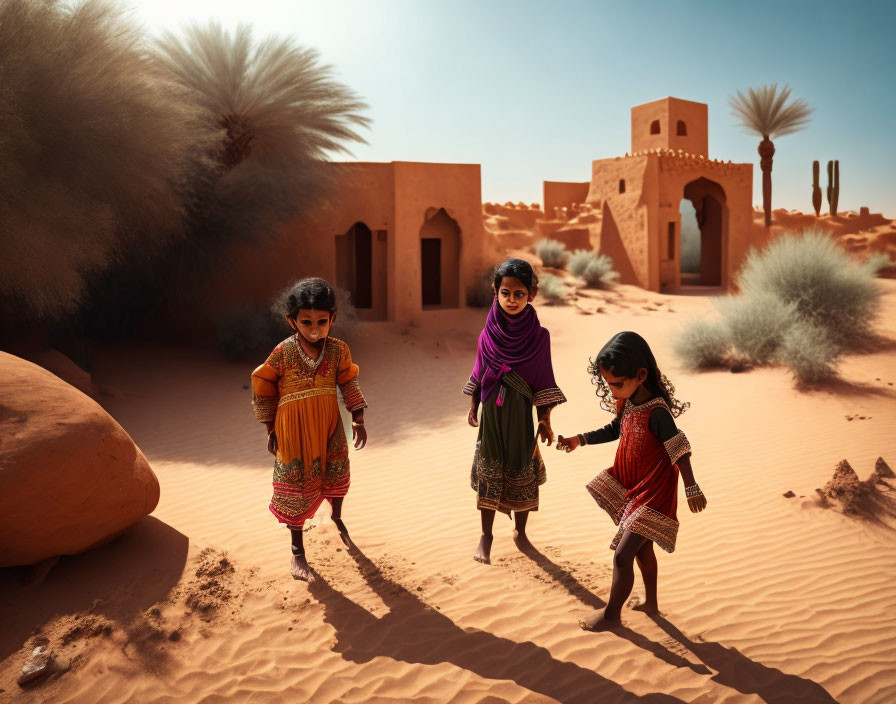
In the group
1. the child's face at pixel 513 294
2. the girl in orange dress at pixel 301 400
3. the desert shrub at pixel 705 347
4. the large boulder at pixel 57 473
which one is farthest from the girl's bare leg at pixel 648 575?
the desert shrub at pixel 705 347

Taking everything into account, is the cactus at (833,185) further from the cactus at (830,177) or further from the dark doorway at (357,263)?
the dark doorway at (357,263)

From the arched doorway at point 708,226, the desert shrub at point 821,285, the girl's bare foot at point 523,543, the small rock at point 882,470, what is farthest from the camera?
the arched doorway at point 708,226

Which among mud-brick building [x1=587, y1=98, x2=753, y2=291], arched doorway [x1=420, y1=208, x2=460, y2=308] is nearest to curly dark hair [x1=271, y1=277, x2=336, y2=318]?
arched doorway [x1=420, y1=208, x2=460, y2=308]

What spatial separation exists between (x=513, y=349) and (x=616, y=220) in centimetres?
1872

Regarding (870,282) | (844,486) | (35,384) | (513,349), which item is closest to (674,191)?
(870,282)

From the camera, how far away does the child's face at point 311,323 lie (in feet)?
13.8

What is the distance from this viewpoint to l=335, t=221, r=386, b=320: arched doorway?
1578cm

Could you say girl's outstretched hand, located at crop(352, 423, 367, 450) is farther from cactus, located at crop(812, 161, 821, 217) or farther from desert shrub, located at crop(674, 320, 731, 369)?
cactus, located at crop(812, 161, 821, 217)

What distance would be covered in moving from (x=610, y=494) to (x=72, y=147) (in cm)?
908

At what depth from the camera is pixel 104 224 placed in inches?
378

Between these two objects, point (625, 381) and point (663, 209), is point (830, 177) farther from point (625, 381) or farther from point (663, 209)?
point (625, 381)

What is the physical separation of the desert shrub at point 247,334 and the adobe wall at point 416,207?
10.6ft

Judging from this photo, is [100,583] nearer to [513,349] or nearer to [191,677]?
[191,677]

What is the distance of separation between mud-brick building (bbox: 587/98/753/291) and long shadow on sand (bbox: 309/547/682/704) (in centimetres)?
1839
